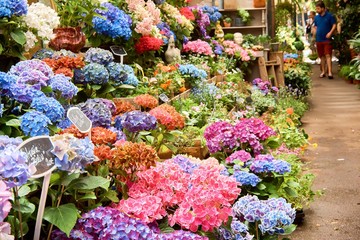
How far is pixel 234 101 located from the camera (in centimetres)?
606

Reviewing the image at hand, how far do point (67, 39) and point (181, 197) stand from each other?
8.23ft

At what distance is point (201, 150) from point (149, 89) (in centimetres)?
88

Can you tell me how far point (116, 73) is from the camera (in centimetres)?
392

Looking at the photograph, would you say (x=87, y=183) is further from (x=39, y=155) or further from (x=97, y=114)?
(x=97, y=114)

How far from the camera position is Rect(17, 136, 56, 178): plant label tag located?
1499 millimetres

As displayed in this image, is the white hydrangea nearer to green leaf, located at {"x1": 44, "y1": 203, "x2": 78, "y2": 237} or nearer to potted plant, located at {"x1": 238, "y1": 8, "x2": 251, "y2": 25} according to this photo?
green leaf, located at {"x1": 44, "y1": 203, "x2": 78, "y2": 237}

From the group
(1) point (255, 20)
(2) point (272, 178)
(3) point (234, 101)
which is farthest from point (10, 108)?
(1) point (255, 20)

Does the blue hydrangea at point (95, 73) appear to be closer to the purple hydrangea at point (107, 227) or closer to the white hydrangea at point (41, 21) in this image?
the white hydrangea at point (41, 21)

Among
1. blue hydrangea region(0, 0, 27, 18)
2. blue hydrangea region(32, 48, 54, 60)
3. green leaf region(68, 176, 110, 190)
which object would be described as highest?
blue hydrangea region(0, 0, 27, 18)

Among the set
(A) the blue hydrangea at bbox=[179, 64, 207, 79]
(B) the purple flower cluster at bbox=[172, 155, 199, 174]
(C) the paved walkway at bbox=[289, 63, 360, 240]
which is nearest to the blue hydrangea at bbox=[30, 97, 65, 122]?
(B) the purple flower cluster at bbox=[172, 155, 199, 174]

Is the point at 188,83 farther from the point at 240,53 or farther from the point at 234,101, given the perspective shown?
the point at 240,53

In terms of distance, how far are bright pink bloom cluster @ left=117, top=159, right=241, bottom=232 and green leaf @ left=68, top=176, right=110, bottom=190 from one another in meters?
0.14

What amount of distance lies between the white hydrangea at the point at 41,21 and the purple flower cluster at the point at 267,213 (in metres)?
1.75

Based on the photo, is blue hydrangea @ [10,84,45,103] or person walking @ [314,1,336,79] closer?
blue hydrangea @ [10,84,45,103]
